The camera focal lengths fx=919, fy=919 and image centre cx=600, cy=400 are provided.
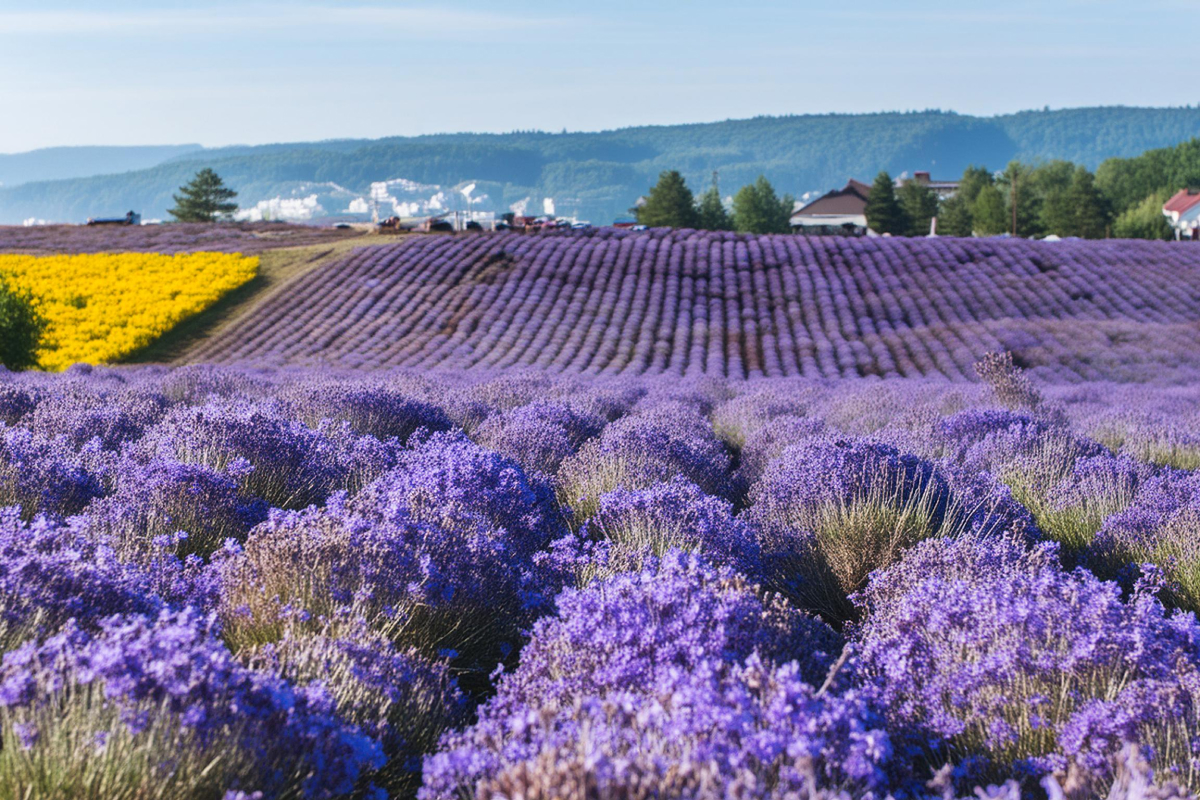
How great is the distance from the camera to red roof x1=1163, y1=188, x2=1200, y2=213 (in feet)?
330

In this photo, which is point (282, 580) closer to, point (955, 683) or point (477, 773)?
point (477, 773)

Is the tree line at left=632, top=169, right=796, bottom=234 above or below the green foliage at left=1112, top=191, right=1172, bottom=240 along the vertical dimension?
above

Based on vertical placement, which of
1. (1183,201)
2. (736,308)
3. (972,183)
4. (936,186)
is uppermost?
(936,186)

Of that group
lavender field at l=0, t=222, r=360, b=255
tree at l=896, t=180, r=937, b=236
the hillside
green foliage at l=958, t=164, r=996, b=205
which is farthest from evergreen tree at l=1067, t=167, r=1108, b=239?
lavender field at l=0, t=222, r=360, b=255

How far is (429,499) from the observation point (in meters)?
3.94

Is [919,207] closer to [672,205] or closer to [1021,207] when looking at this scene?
[1021,207]

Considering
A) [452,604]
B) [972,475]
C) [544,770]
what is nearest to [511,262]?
[972,475]

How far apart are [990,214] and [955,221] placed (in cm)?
355

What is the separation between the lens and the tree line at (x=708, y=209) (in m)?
66.3

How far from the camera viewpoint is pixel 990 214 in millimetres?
74438

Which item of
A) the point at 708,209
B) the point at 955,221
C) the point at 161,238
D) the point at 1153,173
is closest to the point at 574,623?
the point at 161,238

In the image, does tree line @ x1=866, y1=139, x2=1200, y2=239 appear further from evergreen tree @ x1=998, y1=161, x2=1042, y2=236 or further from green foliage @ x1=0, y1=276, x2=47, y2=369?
green foliage @ x1=0, y1=276, x2=47, y2=369

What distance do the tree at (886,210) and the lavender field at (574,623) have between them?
216 ft

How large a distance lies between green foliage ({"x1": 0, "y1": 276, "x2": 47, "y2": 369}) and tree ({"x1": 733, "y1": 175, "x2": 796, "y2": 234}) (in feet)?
231
